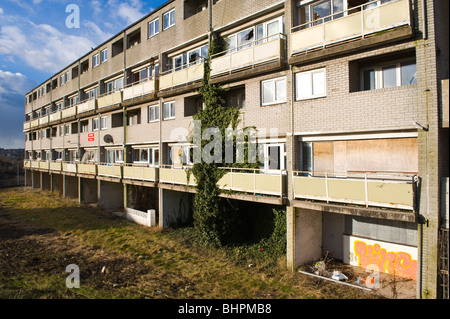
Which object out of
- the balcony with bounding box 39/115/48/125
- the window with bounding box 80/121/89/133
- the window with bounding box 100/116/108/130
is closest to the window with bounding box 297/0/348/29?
the window with bounding box 100/116/108/130

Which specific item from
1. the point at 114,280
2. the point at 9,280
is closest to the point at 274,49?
the point at 114,280

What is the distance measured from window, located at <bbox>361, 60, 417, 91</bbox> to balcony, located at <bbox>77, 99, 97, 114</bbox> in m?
20.9

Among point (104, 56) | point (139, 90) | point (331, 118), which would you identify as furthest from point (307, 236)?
point (104, 56)

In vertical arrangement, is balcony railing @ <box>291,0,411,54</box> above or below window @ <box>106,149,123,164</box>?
above

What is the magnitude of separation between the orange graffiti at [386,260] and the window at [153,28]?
17.3 meters

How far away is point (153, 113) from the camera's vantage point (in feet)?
61.6

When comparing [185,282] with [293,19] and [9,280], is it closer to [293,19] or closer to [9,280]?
[9,280]

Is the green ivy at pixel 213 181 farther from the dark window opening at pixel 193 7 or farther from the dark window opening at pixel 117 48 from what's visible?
the dark window opening at pixel 117 48

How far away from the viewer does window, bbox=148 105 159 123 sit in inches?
726

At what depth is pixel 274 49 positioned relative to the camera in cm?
1123

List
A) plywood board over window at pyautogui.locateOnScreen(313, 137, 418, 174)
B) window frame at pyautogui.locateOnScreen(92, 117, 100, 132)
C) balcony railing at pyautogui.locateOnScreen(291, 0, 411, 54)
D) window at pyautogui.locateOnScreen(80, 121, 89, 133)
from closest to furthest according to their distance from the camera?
balcony railing at pyautogui.locateOnScreen(291, 0, 411, 54), plywood board over window at pyautogui.locateOnScreen(313, 137, 418, 174), window frame at pyautogui.locateOnScreen(92, 117, 100, 132), window at pyautogui.locateOnScreen(80, 121, 89, 133)

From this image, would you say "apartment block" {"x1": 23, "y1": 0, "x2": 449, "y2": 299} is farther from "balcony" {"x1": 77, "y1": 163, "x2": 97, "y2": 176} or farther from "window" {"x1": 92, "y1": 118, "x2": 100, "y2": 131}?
"window" {"x1": 92, "y1": 118, "x2": 100, "y2": 131}

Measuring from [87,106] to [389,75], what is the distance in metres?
23.4
